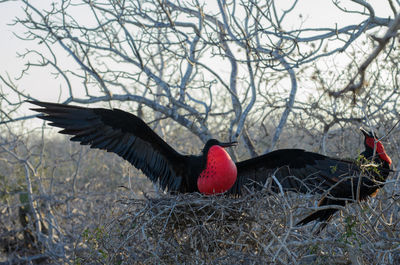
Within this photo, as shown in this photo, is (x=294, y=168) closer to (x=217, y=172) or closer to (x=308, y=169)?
(x=308, y=169)

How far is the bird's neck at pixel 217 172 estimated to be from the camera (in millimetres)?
3281

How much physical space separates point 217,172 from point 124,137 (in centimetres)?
72

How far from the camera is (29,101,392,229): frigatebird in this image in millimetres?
3285

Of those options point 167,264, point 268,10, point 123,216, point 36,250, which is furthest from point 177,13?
point 36,250

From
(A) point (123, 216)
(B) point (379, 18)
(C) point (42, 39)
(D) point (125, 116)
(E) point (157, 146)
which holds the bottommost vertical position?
(A) point (123, 216)

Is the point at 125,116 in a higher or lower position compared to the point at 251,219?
higher

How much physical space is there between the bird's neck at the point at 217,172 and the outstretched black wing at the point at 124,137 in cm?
32

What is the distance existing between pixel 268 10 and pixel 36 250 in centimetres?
462

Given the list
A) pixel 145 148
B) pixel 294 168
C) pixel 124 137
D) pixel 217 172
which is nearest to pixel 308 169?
pixel 294 168

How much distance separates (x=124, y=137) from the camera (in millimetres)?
3529

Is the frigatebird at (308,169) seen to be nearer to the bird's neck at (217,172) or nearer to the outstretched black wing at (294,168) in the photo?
the outstretched black wing at (294,168)

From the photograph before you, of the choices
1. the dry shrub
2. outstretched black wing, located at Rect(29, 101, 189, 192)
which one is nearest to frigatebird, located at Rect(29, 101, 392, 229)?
outstretched black wing, located at Rect(29, 101, 189, 192)

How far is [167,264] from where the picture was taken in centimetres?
259

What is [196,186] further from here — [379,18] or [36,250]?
[36,250]
